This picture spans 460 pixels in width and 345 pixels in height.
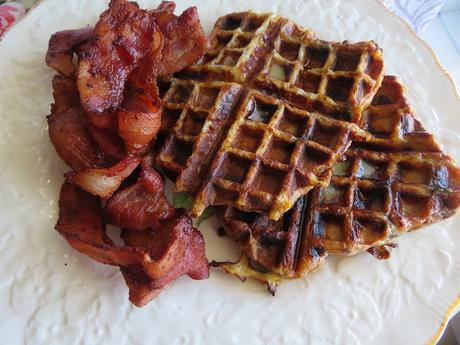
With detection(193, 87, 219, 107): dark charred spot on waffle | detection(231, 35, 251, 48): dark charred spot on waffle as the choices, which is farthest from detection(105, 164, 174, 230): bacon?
detection(231, 35, 251, 48): dark charred spot on waffle

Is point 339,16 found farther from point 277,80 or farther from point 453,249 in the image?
point 453,249

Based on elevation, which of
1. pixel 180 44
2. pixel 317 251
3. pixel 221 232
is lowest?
pixel 221 232

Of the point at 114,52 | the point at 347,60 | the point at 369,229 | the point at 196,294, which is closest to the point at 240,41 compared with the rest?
the point at 347,60

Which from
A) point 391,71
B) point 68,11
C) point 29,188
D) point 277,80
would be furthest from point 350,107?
point 68,11

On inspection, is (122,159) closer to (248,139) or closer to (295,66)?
(248,139)

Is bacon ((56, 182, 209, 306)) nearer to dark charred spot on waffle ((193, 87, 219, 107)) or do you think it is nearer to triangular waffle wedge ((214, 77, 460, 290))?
triangular waffle wedge ((214, 77, 460, 290))

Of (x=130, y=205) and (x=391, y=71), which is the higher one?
(x=391, y=71)
